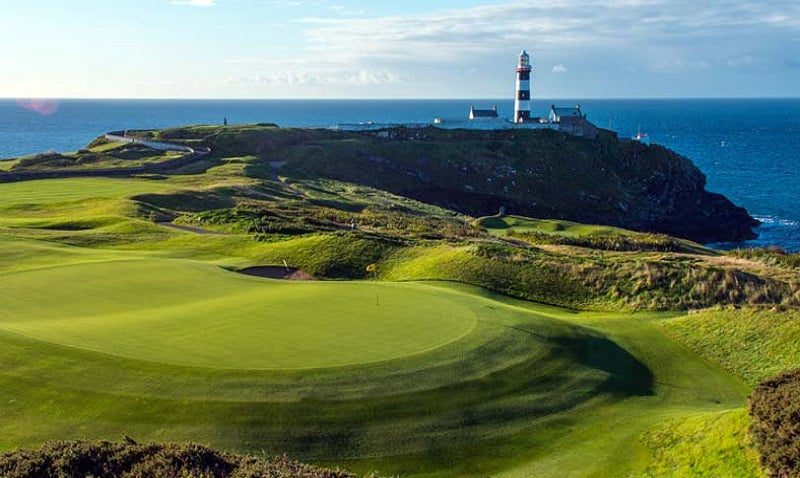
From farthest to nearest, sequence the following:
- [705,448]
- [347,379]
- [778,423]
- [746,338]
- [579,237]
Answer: [579,237]
[746,338]
[347,379]
[705,448]
[778,423]

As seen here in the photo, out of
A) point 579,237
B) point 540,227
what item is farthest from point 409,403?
point 540,227

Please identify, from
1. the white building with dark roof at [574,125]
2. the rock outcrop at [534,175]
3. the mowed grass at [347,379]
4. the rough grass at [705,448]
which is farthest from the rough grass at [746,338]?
the white building with dark roof at [574,125]

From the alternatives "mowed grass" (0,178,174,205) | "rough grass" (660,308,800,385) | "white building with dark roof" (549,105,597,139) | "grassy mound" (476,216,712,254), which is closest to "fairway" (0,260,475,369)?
"rough grass" (660,308,800,385)

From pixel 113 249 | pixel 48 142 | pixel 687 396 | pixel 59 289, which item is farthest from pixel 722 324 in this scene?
pixel 48 142

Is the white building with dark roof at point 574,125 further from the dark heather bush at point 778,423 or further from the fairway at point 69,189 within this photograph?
the dark heather bush at point 778,423

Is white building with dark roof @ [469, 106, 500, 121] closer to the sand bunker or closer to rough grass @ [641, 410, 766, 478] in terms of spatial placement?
the sand bunker

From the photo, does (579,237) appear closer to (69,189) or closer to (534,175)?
(69,189)

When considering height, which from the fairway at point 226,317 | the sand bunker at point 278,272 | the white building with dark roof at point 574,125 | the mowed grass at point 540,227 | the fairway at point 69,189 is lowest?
the mowed grass at point 540,227
